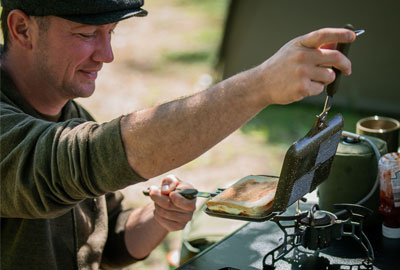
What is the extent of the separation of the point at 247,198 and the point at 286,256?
0.27 meters

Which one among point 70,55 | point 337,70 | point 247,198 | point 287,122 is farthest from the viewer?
point 287,122

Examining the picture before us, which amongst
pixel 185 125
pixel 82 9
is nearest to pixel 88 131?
pixel 185 125

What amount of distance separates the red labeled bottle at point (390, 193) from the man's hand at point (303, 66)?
64 centimetres

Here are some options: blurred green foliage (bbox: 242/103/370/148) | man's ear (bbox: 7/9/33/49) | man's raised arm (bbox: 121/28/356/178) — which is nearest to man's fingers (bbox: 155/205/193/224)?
man's raised arm (bbox: 121/28/356/178)

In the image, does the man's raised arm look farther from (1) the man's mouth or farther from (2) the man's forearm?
(1) the man's mouth

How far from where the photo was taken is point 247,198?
1.59m

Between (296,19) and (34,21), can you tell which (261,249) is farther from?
(296,19)

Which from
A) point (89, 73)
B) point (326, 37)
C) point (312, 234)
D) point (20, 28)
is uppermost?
point (326, 37)

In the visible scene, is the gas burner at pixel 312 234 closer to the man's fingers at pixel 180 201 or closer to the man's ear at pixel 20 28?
the man's fingers at pixel 180 201

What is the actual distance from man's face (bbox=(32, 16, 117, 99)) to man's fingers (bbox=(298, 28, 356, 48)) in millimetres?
874

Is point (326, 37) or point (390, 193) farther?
point (390, 193)

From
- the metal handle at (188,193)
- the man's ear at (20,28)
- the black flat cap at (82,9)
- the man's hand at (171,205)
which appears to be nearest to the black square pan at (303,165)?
the metal handle at (188,193)

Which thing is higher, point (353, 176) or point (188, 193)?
point (353, 176)

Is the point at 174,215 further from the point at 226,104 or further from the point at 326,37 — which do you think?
the point at 326,37
